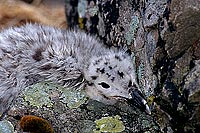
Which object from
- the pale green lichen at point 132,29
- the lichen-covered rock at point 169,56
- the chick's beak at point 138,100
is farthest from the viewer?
the pale green lichen at point 132,29

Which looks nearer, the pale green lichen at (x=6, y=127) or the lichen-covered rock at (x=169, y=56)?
the lichen-covered rock at (x=169, y=56)

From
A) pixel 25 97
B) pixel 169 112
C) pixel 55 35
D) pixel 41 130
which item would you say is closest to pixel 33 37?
pixel 55 35

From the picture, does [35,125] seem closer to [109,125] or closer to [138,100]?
[109,125]

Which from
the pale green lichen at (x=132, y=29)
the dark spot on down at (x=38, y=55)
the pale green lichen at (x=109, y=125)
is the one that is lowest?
the pale green lichen at (x=109, y=125)

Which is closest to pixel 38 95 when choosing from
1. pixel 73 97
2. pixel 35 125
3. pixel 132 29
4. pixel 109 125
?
pixel 73 97

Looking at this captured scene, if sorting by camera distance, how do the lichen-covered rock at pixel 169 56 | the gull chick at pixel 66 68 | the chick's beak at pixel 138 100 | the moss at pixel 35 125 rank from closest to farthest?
1. the lichen-covered rock at pixel 169 56
2. the moss at pixel 35 125
3. the chick's beak at pixel 138 100
4. the gull chick at pixel 66 68

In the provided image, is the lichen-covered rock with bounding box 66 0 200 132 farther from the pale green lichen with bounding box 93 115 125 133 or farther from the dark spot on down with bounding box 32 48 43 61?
the dark spot on down with bounding box 32 48 43 61

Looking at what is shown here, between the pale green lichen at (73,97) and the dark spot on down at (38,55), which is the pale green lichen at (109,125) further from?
the dark spot on down at (38,55)

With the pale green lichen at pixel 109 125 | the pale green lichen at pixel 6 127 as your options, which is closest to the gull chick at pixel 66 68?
the pale green lichen at pixel 109 125
